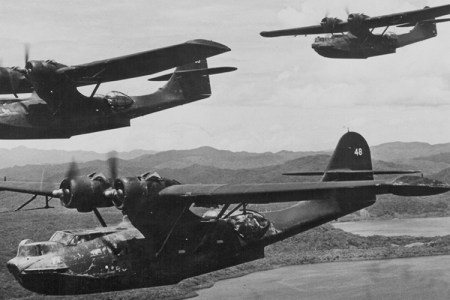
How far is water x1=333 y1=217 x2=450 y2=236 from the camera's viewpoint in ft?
176

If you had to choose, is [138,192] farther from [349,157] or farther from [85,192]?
[349,157]

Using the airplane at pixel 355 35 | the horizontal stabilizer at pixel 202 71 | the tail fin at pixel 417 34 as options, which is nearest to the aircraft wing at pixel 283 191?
the horizontal stabilizer at pixel 202 71

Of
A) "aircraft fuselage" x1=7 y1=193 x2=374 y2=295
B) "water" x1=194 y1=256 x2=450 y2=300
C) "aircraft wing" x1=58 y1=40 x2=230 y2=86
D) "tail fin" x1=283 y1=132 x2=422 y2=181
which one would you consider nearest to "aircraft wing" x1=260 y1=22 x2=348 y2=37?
"tail fin" x1=283 y1=132 x2=422 y2=181

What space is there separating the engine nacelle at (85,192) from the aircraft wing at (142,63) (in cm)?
323

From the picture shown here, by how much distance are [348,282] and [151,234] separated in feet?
68.8

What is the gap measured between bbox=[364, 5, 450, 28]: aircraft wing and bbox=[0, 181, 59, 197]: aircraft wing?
19698 mm

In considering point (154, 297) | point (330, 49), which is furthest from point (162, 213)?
point (330, 49)

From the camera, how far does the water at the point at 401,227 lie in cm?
5372

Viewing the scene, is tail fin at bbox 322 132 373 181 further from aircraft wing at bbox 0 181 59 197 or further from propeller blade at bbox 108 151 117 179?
aircraft wing at bbox 0 181 59 197

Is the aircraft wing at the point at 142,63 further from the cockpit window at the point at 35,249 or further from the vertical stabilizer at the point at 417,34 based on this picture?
the vertical stabilizer at the point at 417,34

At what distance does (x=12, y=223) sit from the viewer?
44.1 meters

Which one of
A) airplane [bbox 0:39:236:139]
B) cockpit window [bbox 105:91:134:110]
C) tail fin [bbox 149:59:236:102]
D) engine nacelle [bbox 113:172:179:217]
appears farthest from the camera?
tail fin [bbox 149:59:236:102]

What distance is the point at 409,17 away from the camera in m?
29.6


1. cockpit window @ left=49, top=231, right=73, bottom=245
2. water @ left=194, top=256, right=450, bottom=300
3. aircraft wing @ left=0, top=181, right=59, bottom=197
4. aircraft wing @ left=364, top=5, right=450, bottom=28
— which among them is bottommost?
water @ left=194, top=256, right=450, bottom=300
